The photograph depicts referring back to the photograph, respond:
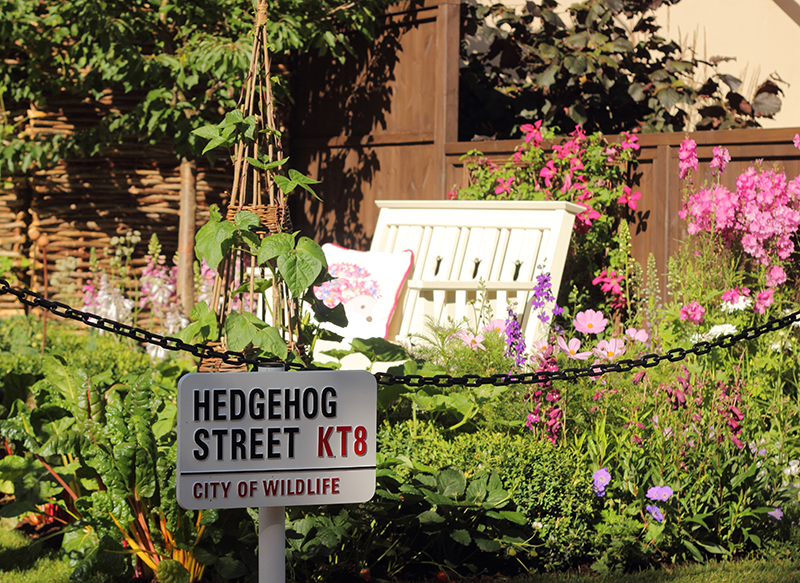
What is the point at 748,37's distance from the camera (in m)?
6.46

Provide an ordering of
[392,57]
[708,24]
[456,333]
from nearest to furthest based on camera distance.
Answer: [456,333]
[392,57]
[708,24]

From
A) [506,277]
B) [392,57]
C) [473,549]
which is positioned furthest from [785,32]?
[473,549]

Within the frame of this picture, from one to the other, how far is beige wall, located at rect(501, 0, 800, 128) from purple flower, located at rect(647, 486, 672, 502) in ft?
15.4

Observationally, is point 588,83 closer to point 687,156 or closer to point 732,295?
point 687,156

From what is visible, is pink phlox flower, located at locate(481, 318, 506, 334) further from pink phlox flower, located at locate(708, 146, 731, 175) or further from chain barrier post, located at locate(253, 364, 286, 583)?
chain barrier post, located at locate(253, 364, 286, 583)

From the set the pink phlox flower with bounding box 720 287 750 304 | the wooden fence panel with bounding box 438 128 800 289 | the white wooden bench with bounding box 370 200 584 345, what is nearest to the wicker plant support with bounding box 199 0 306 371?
the white wooden bench with bounding box 370 200 584 345

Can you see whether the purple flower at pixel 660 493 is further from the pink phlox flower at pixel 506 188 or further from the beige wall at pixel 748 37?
the beige wall at pixel 748 37

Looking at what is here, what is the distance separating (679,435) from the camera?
2504mm

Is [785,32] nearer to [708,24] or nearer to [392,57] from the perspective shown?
[708,24]

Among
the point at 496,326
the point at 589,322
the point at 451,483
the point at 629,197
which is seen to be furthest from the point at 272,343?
the point at 629,197

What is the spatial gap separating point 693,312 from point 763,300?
1.06 feet

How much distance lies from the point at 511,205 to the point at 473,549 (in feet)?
8.19

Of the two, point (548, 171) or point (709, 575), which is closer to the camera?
point (709, 575)

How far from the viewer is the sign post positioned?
1420mm
